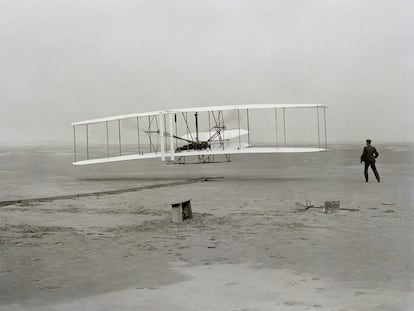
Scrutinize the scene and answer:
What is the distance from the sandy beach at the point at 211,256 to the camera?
412 centimetres

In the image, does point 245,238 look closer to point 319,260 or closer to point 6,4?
point 319,260

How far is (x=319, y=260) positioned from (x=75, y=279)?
8.25 ft

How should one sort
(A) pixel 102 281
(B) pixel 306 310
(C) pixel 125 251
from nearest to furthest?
(B) pixel 306 310 < (A) pixel 102 281 < (C) pixel 125 251

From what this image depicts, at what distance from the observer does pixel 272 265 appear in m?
4.98

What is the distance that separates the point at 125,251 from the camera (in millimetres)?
5656

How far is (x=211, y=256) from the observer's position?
5375mm

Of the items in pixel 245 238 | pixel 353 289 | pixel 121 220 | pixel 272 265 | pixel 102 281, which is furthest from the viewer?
pixel 121 220

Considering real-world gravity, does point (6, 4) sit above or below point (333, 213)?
above

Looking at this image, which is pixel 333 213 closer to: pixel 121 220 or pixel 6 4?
pixel 121 220

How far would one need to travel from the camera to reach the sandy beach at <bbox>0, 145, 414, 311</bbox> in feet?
13.5

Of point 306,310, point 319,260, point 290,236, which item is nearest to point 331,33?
point 290,236

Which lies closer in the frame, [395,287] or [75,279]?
[395,287]

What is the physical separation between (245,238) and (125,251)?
5.13 ft

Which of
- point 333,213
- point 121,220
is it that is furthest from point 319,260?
point 121,220
